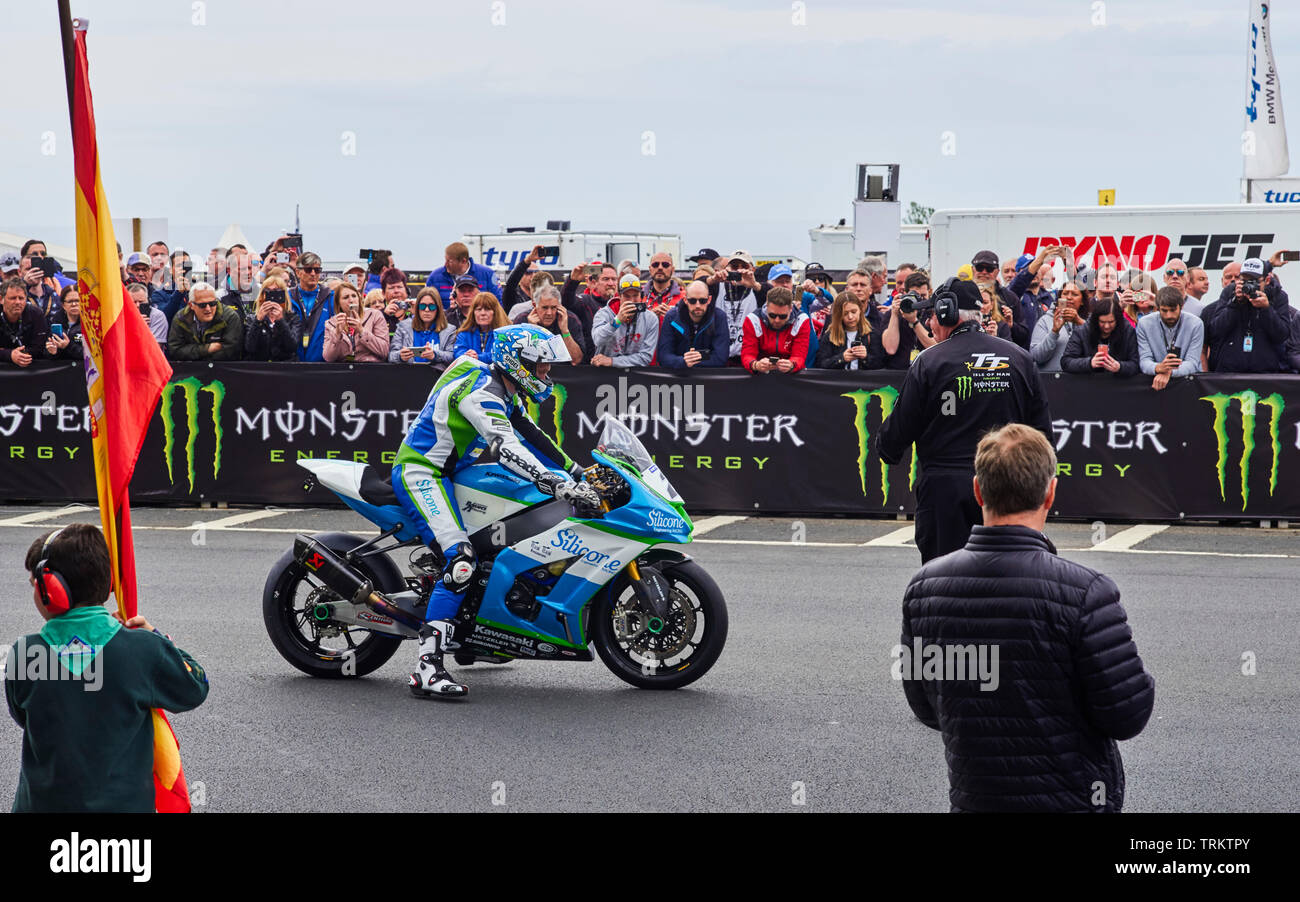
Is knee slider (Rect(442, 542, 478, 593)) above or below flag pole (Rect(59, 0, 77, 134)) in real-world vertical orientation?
below

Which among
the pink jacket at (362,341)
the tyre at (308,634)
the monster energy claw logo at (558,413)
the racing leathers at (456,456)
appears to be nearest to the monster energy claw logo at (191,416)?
the pink jacket at (362,341)

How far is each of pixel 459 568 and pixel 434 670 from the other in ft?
1.68

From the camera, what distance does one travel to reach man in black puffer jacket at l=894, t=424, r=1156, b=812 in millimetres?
3598

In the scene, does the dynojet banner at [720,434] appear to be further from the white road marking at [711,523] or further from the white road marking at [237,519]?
the white road marking at [237,519]

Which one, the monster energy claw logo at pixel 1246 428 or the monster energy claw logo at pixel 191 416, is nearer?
the monster energy claw logo at pixel 1246 428

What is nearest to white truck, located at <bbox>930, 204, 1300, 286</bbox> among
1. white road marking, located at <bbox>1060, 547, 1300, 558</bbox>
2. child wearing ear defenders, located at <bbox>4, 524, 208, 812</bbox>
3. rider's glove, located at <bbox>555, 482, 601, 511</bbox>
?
white road marking, located at <bbox>1060, 547, 1300, 558</bbox>

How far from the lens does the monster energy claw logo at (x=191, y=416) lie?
48.7 ft

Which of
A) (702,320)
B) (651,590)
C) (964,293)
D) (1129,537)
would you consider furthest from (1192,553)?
(651,590)

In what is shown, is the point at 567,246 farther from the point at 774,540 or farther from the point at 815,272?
the point at 774,540

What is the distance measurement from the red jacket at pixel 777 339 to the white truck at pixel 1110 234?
38.8 ft

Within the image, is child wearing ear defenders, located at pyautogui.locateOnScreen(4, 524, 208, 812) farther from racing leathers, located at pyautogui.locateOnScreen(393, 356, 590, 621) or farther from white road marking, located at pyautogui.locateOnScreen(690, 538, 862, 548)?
white road marking, located at pyautogui.locateOnScreen(690, 538, 862, 548)

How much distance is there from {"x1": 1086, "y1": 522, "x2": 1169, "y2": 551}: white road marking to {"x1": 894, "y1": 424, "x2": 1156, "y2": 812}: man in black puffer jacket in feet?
29.4
